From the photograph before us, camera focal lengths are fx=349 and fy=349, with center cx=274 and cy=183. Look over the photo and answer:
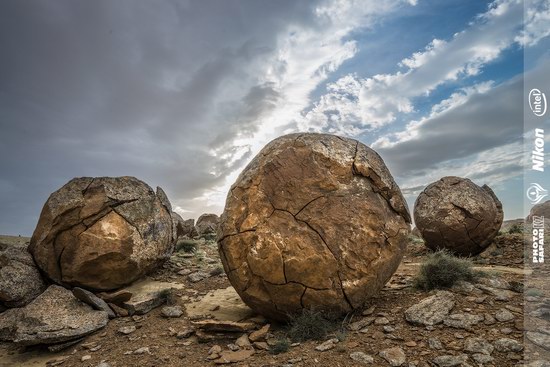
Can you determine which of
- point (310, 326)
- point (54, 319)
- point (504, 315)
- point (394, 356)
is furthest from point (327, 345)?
point (54, 319)

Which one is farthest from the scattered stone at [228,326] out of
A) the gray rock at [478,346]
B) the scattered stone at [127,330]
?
the gray rock at [478,346]

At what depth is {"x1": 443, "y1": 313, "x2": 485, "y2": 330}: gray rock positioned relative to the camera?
4.31 m

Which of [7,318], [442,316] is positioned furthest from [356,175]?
[7,318]

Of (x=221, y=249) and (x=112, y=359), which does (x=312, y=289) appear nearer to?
(x=221, y=249)

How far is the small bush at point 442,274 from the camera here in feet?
18.8

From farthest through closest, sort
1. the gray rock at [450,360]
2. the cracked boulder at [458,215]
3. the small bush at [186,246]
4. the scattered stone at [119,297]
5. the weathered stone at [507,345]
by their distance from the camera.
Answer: the small bush at [186,246]
the cracked boulder at [458,215]
the scattered stone at [119,297]
the weathered stone at [507,345]
the gray rock at [450,360]

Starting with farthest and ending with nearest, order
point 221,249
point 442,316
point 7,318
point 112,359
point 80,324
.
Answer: point 7,318
point 80,324
point 221,249
point 112,359
point 442,316

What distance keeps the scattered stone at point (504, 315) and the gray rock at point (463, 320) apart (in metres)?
0.19

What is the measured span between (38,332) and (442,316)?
596 centimetres

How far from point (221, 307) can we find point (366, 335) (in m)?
2.90

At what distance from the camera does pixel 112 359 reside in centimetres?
489

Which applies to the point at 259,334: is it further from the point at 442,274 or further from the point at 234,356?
the point at 442,274

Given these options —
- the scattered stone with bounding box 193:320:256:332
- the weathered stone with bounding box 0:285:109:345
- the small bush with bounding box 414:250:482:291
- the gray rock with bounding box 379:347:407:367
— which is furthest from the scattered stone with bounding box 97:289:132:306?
the small bush with bounding box 414:250:482:291

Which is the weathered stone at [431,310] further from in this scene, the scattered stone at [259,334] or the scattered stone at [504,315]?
the scattered stone at [259,334]
